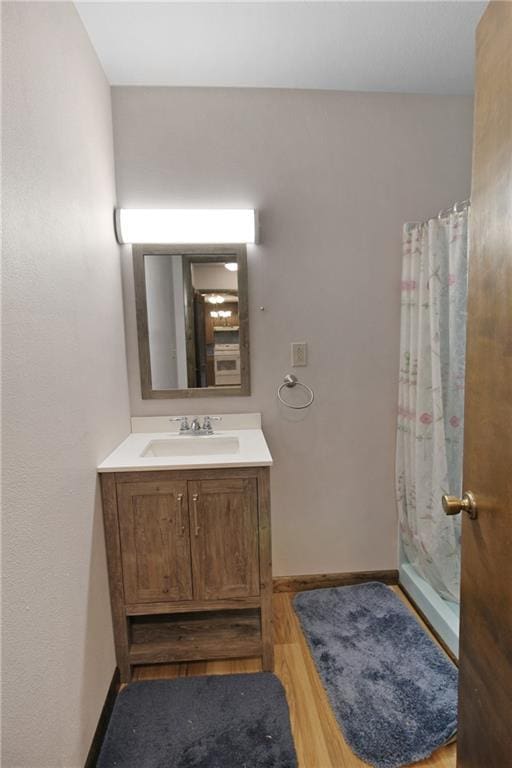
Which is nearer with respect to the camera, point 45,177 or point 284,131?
point 45,177

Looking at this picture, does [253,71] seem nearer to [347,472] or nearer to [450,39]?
[450,39]

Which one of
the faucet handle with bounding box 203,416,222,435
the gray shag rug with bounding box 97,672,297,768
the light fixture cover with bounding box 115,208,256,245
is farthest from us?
the faucet handle with bounding box 203,416,222,435

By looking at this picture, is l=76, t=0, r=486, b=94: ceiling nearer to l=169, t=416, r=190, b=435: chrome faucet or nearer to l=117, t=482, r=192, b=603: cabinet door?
l=169, t=416, r=190, b=435: chrome faucet

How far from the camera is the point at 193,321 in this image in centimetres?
188

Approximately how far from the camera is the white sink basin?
1817mm

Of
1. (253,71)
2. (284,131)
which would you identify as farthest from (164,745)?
(253,71)

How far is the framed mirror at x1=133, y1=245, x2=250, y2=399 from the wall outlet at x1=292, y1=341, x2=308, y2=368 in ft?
0.78

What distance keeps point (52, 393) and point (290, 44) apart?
5.28ft

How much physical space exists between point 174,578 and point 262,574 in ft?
1.13

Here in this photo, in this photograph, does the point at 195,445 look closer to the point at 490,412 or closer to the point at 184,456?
the point at 184,456

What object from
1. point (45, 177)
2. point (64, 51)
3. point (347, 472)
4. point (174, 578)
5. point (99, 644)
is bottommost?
point (99, 644)

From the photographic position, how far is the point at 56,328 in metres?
1.08

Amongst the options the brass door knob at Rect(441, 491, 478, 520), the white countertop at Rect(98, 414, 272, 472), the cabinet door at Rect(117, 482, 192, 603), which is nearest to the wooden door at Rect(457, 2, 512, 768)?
the brass door knob at Rect(441, 491, 478, 520)

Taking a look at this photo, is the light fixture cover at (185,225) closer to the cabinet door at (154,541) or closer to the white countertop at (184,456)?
the white countertop at (184,456)
